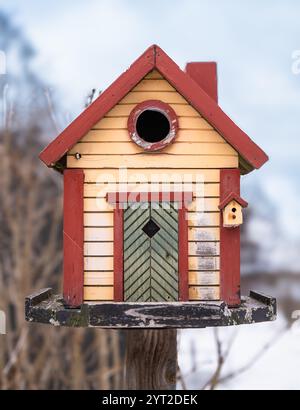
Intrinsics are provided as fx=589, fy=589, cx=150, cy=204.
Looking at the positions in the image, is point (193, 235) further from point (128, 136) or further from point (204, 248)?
point (128, 136)

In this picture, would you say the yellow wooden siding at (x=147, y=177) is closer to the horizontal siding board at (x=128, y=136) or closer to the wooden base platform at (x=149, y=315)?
the horizontal siding board at (x=128, y=136)

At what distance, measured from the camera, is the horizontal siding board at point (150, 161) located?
298cm

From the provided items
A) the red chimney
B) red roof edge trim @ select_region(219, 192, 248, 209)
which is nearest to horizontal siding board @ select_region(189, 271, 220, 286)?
red roof edge trim @ select_region(219, 192, 248, 209)

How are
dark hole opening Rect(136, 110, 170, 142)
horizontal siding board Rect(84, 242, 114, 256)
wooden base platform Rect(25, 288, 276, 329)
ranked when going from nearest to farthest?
wooden base platform Rect(25, 288, 276, 329) → horizontal siding board Rect(84, 242, 114, 256) → dark hole opening Rect(136, 110, 170, 142)

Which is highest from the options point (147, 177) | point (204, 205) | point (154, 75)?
point (154, 75)

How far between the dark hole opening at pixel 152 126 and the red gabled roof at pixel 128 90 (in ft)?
1.52

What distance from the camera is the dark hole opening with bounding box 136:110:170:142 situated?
339cm

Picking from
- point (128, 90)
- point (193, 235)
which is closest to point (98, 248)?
point (193, 235)

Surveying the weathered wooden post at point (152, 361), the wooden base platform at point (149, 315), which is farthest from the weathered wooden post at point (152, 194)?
the weathered wooden post at point (152, 361)

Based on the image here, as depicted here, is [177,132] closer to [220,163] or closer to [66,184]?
[220,163]

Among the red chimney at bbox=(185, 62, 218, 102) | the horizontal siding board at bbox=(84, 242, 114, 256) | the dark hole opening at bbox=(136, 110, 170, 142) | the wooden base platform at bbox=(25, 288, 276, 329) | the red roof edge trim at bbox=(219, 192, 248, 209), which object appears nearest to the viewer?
the wooden base platform at bbox=(25, 288, 276, 329)

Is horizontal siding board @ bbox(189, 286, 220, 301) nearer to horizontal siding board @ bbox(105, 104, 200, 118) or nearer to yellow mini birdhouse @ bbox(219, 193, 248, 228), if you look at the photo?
yellow mini birdhouse @ bbox(219, 193, 248, 228)

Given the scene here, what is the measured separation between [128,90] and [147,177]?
1.45 ft

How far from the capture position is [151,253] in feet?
9.73
